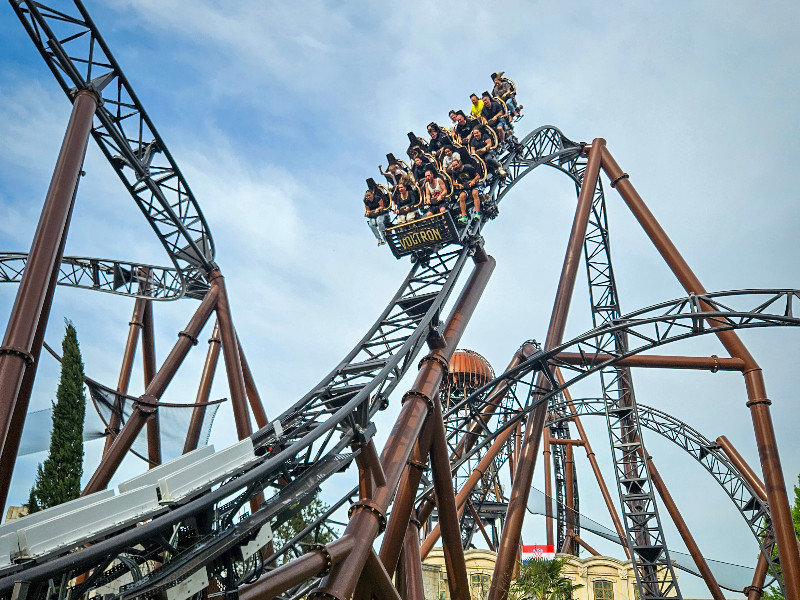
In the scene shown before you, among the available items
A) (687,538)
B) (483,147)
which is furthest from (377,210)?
(687,538)

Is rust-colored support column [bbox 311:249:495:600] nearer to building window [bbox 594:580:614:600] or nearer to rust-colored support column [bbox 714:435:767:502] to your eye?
rust-colored support column [bbox 714:435:767:502]

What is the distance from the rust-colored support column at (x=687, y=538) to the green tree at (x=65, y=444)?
10913mm

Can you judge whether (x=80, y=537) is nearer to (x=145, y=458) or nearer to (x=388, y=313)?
(x=388, y=313)

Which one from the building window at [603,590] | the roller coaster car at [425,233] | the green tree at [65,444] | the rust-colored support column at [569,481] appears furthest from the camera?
the building window at [603,590]

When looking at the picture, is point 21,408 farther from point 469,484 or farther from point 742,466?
point 742,466

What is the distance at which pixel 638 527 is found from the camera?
551 inches

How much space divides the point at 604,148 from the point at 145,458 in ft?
34.3

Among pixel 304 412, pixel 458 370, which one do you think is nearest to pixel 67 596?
pixel 304 412

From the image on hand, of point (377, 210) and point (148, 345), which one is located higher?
point (377, 210)

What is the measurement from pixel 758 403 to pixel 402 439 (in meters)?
6.65

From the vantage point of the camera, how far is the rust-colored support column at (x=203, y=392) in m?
12.3

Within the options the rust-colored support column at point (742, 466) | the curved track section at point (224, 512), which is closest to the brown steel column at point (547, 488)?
the rust-colored support column at point (742, 466)

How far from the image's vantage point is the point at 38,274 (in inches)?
269

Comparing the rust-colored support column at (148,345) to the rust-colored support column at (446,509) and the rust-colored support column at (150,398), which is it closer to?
the rust-colored support column at (150,398)
